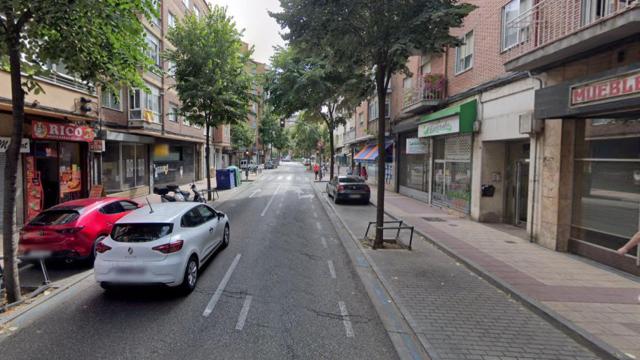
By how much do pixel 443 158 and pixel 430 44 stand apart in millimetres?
8931

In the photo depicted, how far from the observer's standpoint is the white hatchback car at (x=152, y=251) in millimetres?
5645

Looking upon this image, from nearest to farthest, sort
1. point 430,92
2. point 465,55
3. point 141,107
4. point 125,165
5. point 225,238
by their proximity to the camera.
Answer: point 225,238 → point 465,55 → point 430,92 → point 141,107 → point 125,165

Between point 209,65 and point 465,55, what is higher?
point 209,65

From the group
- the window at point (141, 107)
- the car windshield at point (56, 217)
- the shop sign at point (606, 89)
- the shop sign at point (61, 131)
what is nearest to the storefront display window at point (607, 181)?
the shop sign at point (606, 89)

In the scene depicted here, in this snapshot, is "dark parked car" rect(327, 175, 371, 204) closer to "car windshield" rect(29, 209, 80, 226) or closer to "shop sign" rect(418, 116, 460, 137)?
"shop sign" rect(418, 116, 460, 137)

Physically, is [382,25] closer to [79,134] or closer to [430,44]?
[430,44]

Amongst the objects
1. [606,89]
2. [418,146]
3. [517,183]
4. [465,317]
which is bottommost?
[465,317]

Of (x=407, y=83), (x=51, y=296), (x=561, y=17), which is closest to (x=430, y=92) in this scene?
(x=407, y=83)

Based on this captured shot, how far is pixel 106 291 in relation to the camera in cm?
621

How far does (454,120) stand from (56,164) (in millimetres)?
15520

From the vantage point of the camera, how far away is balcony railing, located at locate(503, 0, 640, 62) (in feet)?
23.0

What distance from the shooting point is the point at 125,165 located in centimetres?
1903

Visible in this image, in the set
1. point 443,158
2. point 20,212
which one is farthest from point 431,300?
point 20,212

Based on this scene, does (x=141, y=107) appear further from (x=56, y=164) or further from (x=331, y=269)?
(x=331, y=269)
